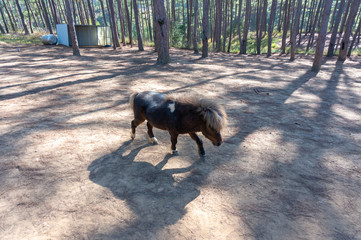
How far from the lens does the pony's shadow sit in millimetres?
2773

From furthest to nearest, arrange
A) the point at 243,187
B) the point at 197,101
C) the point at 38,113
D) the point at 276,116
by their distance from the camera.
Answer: the point at 276,116 → the point at 38,113 → the point at 197,101 → the point at 243,187

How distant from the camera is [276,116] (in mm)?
6461

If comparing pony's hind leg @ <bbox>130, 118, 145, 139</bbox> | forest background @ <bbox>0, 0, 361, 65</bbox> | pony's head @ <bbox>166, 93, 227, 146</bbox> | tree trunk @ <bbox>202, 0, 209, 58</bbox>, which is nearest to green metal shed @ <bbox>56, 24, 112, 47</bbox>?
forest background @ <bbox>0, 0, 361, 65</bbox>

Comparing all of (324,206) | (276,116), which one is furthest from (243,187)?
(276,116)

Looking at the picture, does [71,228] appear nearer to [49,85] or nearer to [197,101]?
[197,101]

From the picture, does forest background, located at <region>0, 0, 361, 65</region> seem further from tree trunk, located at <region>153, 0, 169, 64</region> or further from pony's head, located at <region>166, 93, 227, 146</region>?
pony's head, located at <region>166, 93, 227, 146</region>

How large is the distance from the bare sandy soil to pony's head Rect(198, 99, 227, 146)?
2.57 feet

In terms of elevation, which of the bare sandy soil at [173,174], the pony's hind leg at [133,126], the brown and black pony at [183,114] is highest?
the brown and black pony at [183,114]

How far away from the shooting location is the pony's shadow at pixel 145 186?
9.10 ft

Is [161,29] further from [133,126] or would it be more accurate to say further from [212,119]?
[212,119]

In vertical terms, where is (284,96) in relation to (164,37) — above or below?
below

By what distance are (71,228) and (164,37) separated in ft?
42.3

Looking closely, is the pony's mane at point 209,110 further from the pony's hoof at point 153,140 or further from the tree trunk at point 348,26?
the tree trunk at point 348,26

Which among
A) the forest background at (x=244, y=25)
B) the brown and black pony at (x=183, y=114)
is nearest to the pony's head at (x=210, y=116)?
the brown and black pony at (x=183, y=114)
